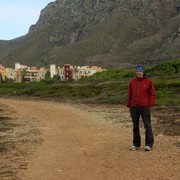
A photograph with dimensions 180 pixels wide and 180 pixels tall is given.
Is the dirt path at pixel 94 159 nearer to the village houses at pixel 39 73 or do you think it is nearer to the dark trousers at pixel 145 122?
the dark trousers at pixel 145 122

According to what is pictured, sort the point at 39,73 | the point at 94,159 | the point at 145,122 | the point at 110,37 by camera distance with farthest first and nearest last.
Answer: the point at 110,37 < the point at 39,73 < the point at 145,122 < the point at 94,159

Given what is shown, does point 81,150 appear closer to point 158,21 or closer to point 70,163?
point 70,163

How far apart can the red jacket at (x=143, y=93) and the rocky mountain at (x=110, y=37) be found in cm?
9673

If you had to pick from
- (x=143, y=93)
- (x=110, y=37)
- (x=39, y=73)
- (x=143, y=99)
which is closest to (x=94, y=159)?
(x=143, y=99)

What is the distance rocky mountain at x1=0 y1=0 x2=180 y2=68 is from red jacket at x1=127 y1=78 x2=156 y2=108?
96.7 meters

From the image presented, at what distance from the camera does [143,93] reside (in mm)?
7387

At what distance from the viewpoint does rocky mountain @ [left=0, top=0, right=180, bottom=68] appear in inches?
5202

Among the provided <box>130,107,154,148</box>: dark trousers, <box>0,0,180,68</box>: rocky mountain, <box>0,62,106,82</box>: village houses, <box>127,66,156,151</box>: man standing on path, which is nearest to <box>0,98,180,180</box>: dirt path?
<box>130,107,154,148</box>: dark trousers

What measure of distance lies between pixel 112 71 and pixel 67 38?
400 feet

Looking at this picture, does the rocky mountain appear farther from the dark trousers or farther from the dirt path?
the dark trousers

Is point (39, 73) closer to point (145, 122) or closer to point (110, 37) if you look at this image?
point (110, 37)

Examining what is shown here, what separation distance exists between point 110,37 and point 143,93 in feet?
466

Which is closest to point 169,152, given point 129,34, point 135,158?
point 135,158

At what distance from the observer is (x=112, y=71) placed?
68.4 metres
